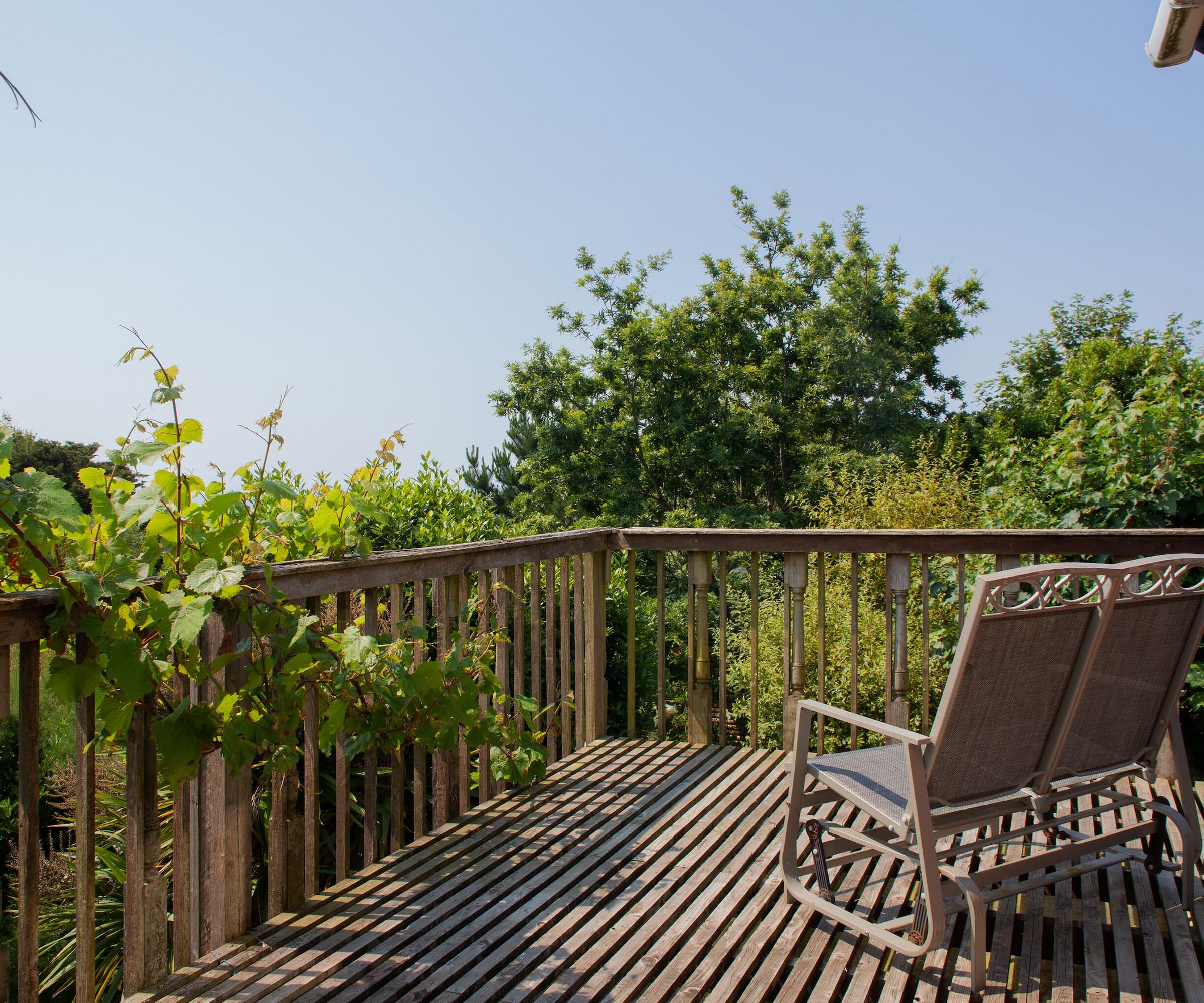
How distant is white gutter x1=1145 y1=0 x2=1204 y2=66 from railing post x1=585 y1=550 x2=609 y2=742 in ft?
9.03

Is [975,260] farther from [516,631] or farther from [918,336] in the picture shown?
[516,631]

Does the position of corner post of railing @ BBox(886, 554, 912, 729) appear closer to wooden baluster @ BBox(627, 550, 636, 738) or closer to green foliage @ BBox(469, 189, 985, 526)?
wooden baluster @ BBox(627, 550, 636, 738)

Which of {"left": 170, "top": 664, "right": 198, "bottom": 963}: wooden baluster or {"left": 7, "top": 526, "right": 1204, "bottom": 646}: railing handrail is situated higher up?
{"left": 7, "top": 526, "right": 1204, "bottom": 646}: railing handrail

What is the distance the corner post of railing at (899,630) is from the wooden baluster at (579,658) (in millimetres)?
1315

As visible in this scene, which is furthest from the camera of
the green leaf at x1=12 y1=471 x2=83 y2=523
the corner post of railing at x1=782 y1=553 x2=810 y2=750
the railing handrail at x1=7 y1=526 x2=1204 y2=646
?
the corner post of railing at x1=782 y1=553 x2=810 y2=750

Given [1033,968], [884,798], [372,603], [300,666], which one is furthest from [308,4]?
[1033,968]

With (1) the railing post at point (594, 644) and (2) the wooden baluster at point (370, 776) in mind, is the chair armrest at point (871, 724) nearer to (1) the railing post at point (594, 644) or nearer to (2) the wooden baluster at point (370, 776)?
(2) the wooden baluster at point (370, 776)

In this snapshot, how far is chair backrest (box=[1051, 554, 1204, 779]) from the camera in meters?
1.89

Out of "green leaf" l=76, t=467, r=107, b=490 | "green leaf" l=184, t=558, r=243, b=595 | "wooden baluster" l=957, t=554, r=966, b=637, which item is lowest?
"wooden baluster" l=957, t=554, r=966, b=637

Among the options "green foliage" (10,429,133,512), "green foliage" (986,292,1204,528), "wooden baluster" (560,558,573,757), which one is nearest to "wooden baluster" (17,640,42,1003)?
"wooden baluster" (560,558,573,757)

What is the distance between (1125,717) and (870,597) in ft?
29.6

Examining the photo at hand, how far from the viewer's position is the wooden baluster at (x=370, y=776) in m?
2.33

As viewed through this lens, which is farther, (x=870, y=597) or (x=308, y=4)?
(x=870, y=597)

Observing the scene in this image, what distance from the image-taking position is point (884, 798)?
1838 mm
